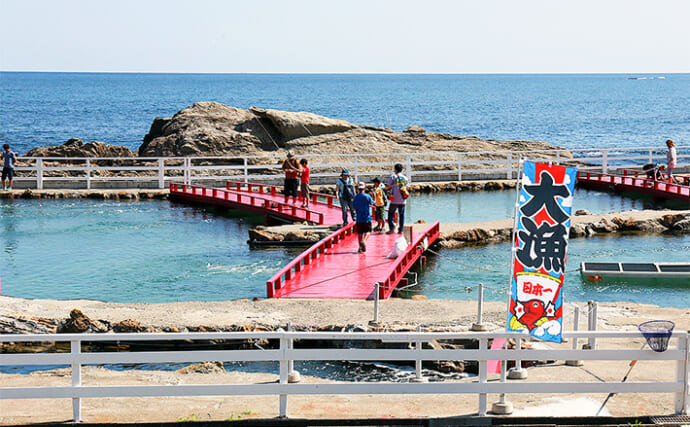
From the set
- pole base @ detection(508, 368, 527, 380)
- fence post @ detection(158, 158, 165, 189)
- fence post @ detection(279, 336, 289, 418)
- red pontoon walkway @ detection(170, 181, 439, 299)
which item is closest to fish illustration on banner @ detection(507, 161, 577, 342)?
pole base @ detection(508, 368, 527, 380)

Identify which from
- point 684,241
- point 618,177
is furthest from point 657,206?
point 684,241

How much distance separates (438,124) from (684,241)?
352 ft

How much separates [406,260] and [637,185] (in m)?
15.3

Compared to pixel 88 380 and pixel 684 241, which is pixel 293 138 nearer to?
pixel 684 241

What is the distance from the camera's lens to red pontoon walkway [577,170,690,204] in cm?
2960

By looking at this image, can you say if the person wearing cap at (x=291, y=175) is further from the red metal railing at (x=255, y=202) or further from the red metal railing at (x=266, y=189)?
the red metal railing at (x=266, y=189)

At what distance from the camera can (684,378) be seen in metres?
9.06

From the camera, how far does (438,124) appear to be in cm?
12950

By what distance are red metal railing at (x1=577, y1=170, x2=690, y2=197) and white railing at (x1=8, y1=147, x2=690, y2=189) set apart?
0.60m

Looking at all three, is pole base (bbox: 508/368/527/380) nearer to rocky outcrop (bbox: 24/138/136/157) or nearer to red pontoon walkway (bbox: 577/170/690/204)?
red pontoon walkway (bbox: 577/170/690/204)

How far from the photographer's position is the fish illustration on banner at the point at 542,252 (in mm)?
9125

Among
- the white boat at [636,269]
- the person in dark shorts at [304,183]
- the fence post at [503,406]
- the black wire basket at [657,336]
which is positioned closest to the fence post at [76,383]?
the fence post at [503,406]

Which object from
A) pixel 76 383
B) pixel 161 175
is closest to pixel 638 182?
pixel 161 175

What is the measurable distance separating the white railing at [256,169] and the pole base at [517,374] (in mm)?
22577
